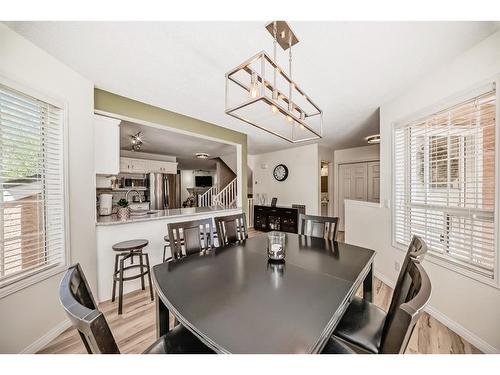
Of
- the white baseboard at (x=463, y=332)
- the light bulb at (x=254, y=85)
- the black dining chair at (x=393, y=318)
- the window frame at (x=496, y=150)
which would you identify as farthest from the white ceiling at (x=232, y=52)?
the white baseboard at (x=463, y=332)

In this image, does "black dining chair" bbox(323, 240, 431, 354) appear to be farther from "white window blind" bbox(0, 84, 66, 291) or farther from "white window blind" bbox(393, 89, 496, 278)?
"white window blind" bbox(0, 84, 66, 291)

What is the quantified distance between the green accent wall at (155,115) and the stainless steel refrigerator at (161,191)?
2.99 metres

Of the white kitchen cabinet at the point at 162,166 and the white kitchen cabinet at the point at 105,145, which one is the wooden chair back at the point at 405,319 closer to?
the white kitchen cabinet at the point at 105,145

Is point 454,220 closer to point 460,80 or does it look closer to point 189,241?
point 460,80

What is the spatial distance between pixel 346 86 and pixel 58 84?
2884mm

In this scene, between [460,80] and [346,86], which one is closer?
[460,80]

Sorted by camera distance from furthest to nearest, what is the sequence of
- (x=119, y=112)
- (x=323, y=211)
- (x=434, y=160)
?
(x=323, y=211) → (x=119, y=112) → (x=434, y=160)

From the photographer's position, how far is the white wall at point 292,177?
5.28 metres

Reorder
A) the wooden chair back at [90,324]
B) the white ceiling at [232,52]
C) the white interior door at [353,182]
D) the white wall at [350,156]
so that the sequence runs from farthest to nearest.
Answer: the white interior door at [353,182]
the white wall at [350,156]
the white ceiling at [232,52]
the wooden chair back at [90,324]

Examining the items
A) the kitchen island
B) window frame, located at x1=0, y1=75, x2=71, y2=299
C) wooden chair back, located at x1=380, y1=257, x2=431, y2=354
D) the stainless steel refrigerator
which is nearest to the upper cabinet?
the stainless steel refrigerator

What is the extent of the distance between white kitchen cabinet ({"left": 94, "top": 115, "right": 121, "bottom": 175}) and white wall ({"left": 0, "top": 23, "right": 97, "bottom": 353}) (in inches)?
5.6
